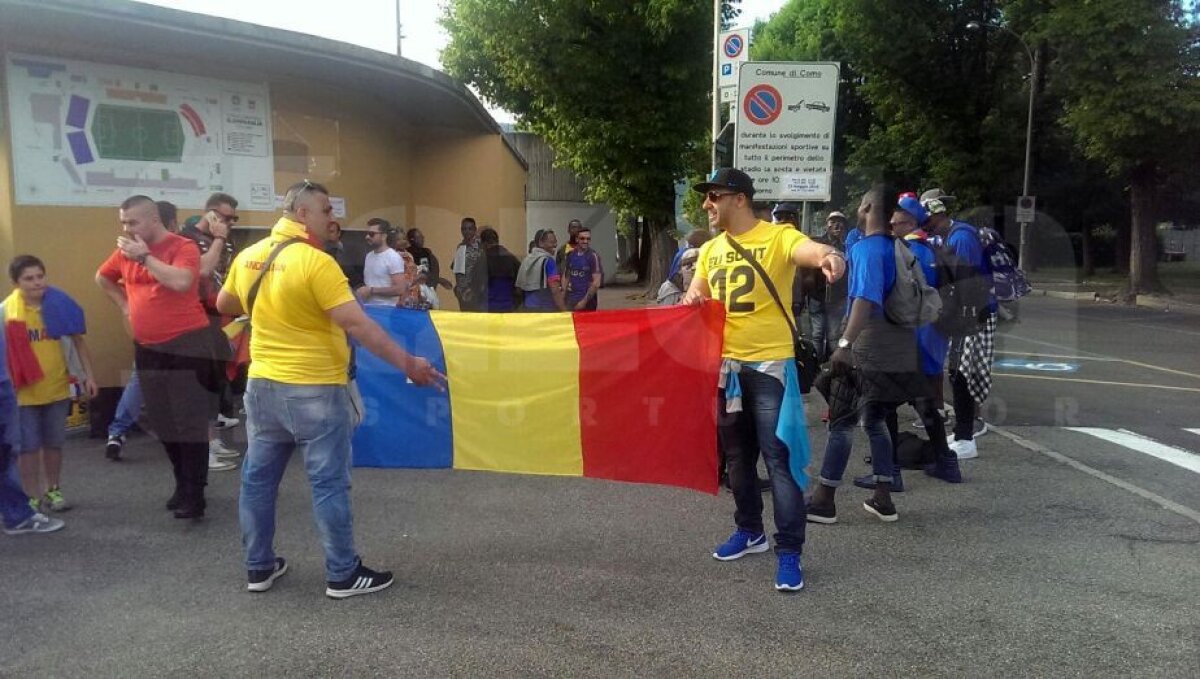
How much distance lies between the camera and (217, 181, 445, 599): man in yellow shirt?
404 cm

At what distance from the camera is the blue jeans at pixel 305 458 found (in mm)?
4152

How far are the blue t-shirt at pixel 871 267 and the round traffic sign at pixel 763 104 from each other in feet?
19.2

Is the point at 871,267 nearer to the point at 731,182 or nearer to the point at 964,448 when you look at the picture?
the point at 731,182

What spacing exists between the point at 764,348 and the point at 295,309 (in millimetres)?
2201

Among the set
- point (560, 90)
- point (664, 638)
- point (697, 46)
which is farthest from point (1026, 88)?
point (664, 638)

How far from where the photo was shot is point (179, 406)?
5.34 meters

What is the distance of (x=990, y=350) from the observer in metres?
6.77

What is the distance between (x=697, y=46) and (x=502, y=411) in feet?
59.5

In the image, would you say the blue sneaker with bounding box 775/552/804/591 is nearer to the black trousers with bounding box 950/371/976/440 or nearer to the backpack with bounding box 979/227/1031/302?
the black trousers with bounding box 950/371/976/440

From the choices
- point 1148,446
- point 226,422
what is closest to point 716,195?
point 226,422

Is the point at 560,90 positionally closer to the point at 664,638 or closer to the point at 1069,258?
the point at 664,638

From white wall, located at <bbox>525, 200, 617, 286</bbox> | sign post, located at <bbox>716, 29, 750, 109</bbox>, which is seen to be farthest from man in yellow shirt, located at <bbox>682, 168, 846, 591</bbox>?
Answer: white wall, located at <bbox>525, 200, 617, 286</bbox>

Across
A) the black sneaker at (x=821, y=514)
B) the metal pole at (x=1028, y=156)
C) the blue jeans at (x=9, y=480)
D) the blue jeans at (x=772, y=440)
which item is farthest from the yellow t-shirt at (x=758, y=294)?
the metal pole at (x=1028, y=156)

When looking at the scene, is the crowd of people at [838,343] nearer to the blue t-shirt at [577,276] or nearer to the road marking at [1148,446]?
the road marking at [1148,446]
